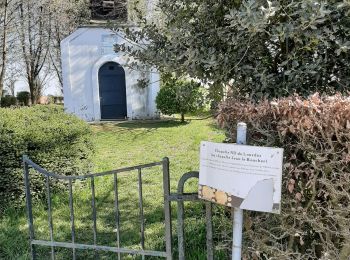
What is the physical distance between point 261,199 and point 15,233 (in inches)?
133

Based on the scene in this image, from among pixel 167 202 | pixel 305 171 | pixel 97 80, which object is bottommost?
pixel 167 202

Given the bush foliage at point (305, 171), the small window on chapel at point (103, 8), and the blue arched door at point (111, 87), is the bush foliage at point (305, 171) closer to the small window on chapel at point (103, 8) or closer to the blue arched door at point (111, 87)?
the small window on chapel at point (103, 8)

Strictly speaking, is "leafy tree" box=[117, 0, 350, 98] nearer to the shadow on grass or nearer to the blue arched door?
the shadow on grass

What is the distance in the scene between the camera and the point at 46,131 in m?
5.21

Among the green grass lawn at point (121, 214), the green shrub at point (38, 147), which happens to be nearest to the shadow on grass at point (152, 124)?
the green grass lawn at point (121, 214)

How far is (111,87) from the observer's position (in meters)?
16.2

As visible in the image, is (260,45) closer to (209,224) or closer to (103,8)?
(209,224)

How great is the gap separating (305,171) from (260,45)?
135 centimetres

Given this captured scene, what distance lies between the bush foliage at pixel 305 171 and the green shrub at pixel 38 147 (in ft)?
11.6

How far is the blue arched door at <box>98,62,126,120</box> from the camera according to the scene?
16094 millimetres

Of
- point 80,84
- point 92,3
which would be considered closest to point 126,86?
point 80,84

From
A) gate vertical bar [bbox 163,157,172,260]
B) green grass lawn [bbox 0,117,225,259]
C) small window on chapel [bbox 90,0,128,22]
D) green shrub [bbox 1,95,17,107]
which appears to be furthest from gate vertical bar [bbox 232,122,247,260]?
green shrub [bbox 1,95,17,107]

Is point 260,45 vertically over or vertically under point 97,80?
under

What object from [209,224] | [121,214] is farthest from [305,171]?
[121,214]
